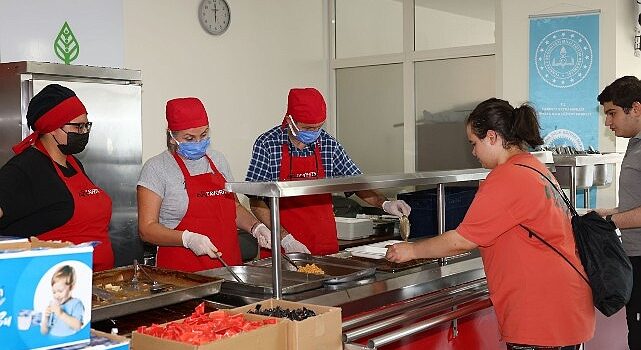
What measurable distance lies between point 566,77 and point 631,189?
2.17 metres

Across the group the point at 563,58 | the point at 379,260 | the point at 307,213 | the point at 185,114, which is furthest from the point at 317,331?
the point at 563,58

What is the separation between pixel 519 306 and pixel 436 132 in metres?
4.23

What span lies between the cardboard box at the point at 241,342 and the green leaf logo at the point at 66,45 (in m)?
3.28

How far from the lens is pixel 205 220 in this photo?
347 cm

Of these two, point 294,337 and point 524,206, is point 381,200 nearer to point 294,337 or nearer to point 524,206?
point 524,206

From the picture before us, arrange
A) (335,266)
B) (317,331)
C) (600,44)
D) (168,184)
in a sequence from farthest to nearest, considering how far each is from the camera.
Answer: (600,44), (168,184), (335,266), (317,331)

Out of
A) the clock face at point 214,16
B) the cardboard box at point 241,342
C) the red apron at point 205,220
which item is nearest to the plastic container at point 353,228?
the clock face at point 214,16

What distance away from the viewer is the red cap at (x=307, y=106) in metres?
3.62

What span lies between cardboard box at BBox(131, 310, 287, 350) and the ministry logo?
14.0 ft

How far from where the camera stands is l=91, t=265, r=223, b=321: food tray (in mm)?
2244

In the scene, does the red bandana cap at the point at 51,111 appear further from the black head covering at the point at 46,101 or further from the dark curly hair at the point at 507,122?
the dark curly hair at the point at 507,122

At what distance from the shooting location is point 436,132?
672 centimetres

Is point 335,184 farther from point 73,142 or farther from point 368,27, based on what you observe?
point 368,27

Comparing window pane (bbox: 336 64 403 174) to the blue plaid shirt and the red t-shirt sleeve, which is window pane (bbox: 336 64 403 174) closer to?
the blue plaid shirt
